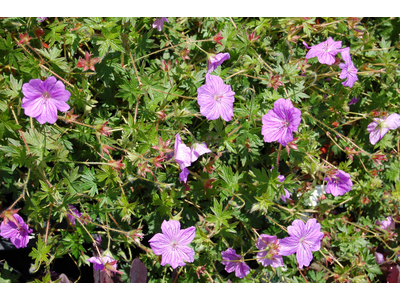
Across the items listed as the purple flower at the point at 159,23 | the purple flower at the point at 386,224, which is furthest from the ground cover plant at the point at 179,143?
the purple flower at the point at 386,224

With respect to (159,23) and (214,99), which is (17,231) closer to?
(214,99)

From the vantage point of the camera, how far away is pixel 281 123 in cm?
168

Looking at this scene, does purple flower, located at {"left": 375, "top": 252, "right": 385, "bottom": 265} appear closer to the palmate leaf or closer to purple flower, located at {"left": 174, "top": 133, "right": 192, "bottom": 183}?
purple flower, located at {"left": 174, "top": 133, "right": 192, "bottom": 183}

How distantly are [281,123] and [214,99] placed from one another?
362mm

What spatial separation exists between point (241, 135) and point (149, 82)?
0.59 m

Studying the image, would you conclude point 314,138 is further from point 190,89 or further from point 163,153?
point 163,153

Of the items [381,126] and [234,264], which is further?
[381,126]

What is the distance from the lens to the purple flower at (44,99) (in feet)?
4.88

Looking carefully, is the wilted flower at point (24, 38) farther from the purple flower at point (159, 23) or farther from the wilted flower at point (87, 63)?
the purple flower at point (159, 23)

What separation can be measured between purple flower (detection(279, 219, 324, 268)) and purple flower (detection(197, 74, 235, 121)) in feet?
2.35

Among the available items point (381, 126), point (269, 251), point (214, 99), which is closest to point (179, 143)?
point (214, 99)

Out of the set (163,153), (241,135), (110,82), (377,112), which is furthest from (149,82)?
(377,112)

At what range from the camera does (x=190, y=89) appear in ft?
6.23

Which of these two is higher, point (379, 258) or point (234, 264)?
point (234, 264)
